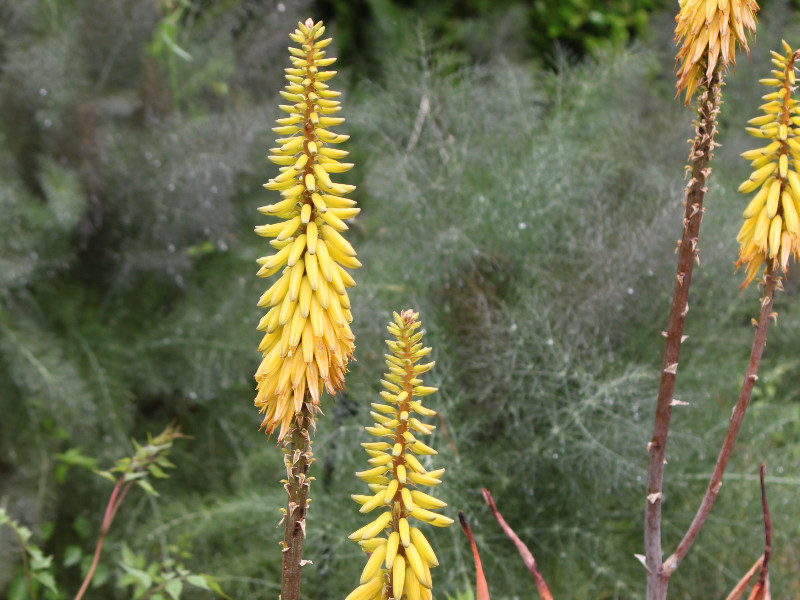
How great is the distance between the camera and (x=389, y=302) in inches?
98.6

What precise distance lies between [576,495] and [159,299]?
1.92 metres

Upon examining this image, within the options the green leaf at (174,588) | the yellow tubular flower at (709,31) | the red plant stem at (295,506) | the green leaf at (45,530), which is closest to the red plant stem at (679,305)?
the yellow tubular flower at (709,31)

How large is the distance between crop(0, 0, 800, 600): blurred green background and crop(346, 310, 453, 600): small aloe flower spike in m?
0.87

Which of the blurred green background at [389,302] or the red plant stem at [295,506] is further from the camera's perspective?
the blurred green background at [389,302]

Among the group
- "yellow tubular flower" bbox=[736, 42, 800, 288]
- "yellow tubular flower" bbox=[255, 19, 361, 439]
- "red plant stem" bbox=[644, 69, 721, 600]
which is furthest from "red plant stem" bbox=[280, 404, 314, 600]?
"yellow tubular flower" bbox=[736, 42, 800, 288]

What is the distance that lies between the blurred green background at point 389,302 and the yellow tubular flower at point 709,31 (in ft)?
3.17

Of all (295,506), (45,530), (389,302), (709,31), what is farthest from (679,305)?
(45,530)

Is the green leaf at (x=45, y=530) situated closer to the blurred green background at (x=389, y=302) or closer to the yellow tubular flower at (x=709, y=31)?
the blurred green background at (x=389, y=302)

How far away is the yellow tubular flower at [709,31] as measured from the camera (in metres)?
1.20

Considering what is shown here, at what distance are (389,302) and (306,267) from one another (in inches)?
57.3

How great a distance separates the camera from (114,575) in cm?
260

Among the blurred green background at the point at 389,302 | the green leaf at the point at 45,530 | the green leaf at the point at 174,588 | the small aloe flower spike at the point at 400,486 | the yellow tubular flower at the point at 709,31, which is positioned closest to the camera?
the small aloe flower spike at the point at 400,486

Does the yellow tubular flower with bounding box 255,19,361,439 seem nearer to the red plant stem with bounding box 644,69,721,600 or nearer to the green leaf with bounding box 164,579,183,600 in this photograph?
the red plant stem with bounding box 644,69,721,600

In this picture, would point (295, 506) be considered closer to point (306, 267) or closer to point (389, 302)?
point (306, 267)
